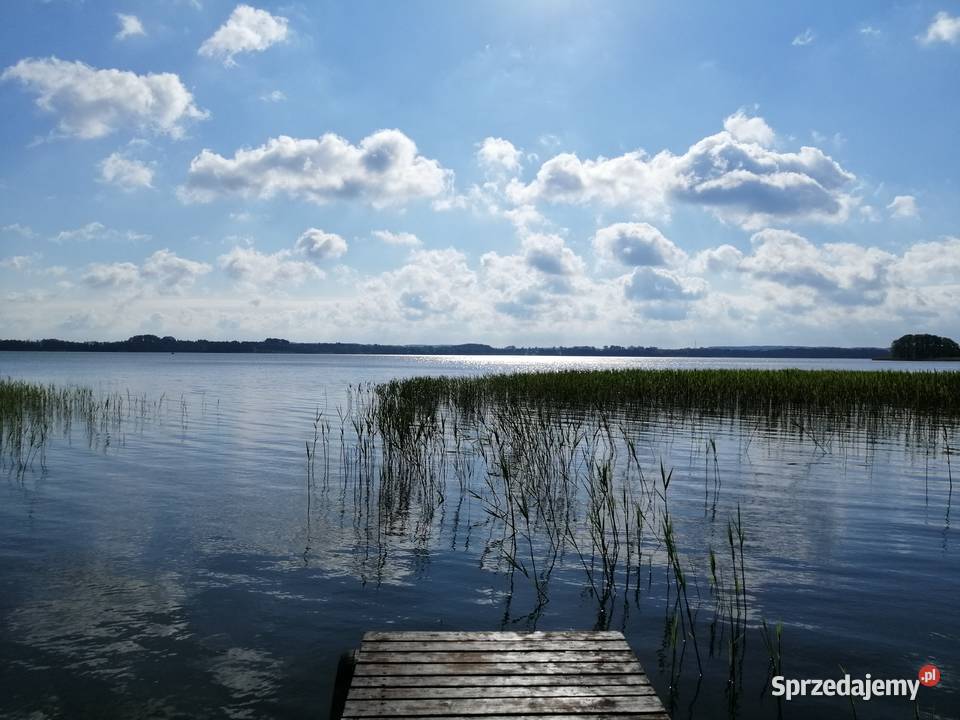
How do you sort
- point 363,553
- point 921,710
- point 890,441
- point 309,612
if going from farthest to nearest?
point 890,441, point 363,553, point 309,612, point 921,710

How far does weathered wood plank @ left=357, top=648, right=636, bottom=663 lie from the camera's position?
4684 millimetres

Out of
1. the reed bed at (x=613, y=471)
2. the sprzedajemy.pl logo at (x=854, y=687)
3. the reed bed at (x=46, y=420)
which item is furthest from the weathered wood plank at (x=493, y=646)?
the reed bed at (x=46, y=420)

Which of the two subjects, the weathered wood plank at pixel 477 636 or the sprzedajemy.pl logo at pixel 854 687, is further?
the sprzedajemy.pl logo at pixel 854 687

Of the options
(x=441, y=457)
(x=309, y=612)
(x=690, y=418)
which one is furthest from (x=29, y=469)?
(x=690, y=418)

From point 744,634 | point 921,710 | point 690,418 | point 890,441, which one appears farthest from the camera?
point 690,418

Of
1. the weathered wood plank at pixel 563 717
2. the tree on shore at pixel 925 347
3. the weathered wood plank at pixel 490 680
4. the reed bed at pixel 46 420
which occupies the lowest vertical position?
the reed bed at pixel 46 420

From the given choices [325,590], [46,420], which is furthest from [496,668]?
[46,420]

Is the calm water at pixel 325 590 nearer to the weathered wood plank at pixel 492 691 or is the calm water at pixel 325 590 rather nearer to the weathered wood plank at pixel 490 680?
the weathered wood plank at pixel 490 680

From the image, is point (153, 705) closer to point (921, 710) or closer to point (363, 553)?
point (363, 553)

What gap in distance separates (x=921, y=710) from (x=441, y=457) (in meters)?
12.9

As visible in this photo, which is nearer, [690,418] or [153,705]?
[153,705]

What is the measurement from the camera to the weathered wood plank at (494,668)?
452 centimetres

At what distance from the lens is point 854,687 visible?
19.7 ft

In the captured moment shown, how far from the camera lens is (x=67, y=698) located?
5.72m
